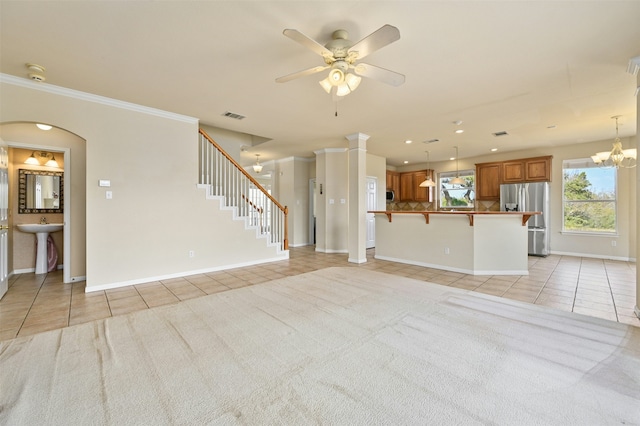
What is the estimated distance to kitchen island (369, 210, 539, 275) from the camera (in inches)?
182

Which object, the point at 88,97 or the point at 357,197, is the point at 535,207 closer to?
the point at 357,197

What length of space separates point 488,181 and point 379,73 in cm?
653

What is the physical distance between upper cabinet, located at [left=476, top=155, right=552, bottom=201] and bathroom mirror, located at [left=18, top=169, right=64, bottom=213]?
383 inches

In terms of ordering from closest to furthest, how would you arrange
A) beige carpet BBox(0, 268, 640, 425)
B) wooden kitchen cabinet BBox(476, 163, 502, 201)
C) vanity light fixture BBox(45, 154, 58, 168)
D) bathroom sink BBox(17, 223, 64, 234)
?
beige carpet BBox(0, 268, 640, 425), bathroom sink BBox(17, 223, 64, 234), vanity light fixture BBox(45, 154, 58, 168), wooden kitchen cabinet BBox(476, 163, 502, 201)

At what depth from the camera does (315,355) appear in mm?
2014

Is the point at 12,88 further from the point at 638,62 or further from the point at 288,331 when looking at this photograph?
the point at 638,62

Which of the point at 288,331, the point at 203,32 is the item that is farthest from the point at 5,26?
the point at 288,331

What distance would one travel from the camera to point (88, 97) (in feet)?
11.9

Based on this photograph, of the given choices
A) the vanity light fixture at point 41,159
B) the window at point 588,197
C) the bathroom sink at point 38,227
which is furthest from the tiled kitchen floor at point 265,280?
the vanity light fixture at point 41,159

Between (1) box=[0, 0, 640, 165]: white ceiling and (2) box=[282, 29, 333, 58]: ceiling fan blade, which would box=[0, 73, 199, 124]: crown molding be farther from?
(2) box=[282, 29, 333, 58]: ceiling fan blade

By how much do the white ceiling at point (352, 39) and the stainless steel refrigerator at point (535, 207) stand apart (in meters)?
2.13

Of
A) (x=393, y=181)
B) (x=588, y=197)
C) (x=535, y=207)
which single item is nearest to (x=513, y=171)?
(x=535, y=207)

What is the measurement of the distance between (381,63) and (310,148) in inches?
161

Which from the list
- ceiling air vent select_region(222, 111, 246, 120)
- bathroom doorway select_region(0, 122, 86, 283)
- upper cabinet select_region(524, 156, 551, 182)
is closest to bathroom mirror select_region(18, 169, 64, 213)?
bathroom doorway select_region(0, 122, 86, 283)
